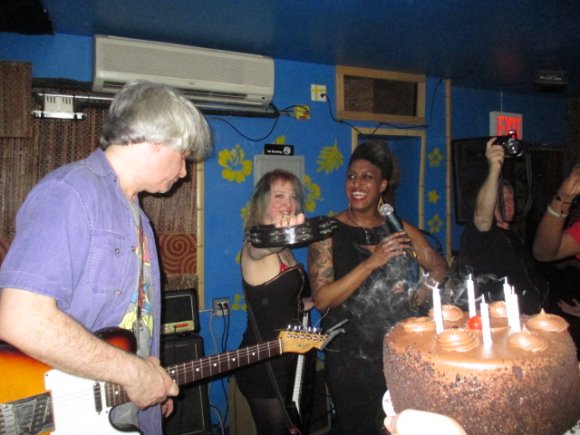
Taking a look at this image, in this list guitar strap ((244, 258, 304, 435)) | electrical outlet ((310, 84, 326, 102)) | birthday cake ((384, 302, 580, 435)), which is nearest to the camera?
birthday cake ((384, 302, 580, 435))

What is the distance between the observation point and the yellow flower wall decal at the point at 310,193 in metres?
4.05

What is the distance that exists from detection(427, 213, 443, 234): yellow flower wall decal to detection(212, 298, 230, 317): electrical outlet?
2686 mm

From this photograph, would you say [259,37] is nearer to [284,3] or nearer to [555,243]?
[284,3]

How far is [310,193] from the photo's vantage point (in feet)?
13.4

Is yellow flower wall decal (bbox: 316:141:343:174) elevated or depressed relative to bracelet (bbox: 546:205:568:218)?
elevated

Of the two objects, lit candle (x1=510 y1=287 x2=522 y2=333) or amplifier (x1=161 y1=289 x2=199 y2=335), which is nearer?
lit candle (x1=510 y1=287 x2=522 y2=333)

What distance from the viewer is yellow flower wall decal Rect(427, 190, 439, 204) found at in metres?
4.71

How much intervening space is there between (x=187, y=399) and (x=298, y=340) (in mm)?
1355

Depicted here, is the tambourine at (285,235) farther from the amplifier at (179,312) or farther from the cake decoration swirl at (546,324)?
the amplifier at (179,312)

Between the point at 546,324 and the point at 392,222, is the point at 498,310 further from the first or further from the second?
the point at 392,222

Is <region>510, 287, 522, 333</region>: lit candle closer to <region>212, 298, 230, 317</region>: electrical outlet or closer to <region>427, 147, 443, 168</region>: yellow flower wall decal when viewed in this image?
<region>212, 298, 230, 317</region>: electrical outlet

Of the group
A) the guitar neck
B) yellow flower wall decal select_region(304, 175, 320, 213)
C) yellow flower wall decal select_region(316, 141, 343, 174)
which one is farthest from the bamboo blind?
the guitar neck

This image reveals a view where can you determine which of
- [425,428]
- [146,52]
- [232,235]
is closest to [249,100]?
[146,52]

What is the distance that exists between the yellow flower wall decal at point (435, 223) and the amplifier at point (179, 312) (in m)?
3.04
